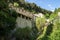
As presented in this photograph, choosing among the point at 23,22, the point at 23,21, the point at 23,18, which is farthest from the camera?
the point at 23,18

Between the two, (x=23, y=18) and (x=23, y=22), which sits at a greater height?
(x=23, y=18)

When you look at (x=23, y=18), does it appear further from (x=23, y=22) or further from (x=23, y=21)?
(x=23, y=22)

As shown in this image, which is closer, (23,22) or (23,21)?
(23,22)

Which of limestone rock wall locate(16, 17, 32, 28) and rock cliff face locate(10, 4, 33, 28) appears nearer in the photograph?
limestone rock wall locate(16, 17, 32, 28)

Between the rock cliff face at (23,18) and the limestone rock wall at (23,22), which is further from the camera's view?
the rock cliff face at (23,18)

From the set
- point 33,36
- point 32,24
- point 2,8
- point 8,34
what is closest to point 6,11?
point 2,8

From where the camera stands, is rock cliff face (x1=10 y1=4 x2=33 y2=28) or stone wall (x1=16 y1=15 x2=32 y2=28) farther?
rock cliff face (x1=10 y1=4 x2=33 y2=28)

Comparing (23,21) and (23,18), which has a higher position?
(23,18)

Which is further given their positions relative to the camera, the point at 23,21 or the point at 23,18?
the point at 23,18

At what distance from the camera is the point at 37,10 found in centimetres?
4316

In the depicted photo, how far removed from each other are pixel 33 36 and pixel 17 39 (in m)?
3.96

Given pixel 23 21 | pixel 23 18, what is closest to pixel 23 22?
pixel 23 21

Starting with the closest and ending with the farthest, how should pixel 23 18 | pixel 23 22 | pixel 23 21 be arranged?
pixel 23 22 → pixel 23 21 → pixel 23 18

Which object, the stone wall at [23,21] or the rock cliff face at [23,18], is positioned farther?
the rock cliff face at [23,18]
